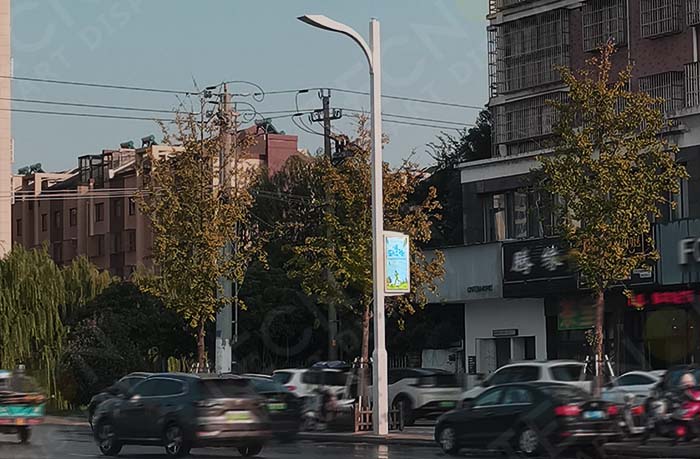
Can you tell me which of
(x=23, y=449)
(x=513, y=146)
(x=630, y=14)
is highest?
(x=630, y=14)

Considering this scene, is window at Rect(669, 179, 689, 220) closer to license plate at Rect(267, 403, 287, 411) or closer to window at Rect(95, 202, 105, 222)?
license plate at Rect(267, 403, 287, 411)

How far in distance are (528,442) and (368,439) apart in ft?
23.9

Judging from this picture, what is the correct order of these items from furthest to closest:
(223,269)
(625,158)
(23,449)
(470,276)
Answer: (470,276)
(223,269)
(625,158)
(23,449)

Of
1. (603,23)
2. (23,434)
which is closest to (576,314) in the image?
(603,23)

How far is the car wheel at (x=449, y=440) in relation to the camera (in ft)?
87.4

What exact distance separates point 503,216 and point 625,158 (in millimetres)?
13652

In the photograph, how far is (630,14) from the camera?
44.4 meters

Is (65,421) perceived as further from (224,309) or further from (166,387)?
(166,387)

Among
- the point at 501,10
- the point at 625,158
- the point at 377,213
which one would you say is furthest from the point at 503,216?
the point at 377,213

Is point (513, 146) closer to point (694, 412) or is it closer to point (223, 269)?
point (223, 269)

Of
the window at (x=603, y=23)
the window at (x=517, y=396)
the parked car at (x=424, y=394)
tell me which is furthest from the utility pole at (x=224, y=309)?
the window at (x=517, y=396)

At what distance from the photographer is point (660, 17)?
43.2 m

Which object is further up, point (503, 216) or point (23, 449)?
point (503, 216)

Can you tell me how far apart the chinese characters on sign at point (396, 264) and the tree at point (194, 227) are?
1217cm
